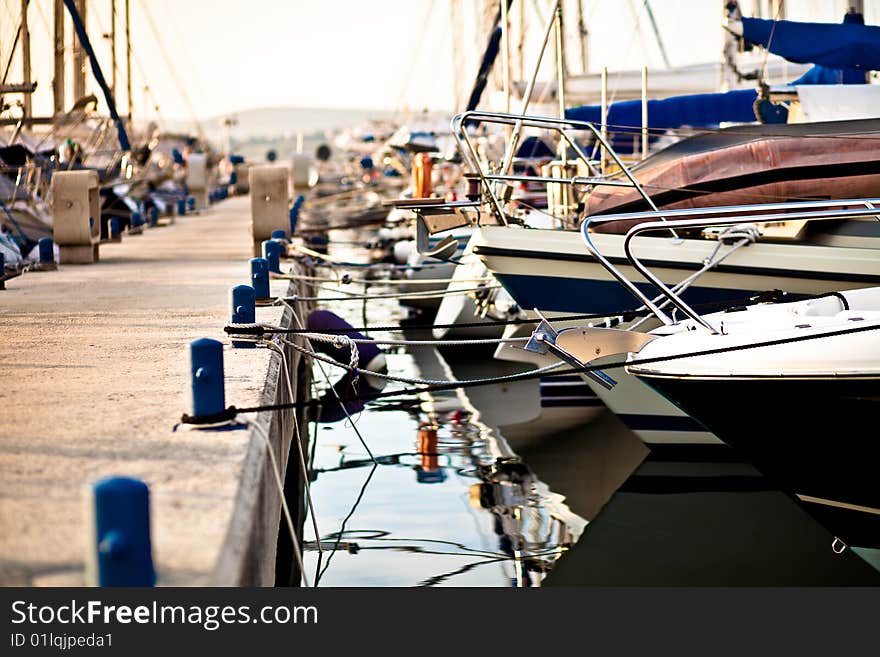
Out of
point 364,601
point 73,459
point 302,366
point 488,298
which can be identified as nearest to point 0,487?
point 73,459

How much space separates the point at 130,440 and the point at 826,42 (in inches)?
380

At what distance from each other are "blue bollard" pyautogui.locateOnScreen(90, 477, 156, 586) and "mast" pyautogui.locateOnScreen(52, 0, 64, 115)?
A: 30611 millimetres

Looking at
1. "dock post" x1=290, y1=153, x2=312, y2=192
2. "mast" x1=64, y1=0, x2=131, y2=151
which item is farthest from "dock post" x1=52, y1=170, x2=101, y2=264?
"dock post" x1=290, y1=153, x2=312, y2=192

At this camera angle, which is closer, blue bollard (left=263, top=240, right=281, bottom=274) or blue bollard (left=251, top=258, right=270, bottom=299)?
blue bollard (left=251, top=258, right=270, bottom=299)

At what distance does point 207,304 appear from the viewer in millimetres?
10172

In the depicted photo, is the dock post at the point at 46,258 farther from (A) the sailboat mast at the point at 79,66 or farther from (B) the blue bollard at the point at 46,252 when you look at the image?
(A) the sailboat mast at the point at 79,66

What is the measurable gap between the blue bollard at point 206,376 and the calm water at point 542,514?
1.79m

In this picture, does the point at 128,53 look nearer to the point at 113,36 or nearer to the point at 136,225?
the point at 113,36

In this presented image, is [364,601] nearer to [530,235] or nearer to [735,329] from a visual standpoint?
[735,329]

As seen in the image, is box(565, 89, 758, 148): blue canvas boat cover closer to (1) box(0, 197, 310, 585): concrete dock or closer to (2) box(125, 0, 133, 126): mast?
(1) box(0, 197, 310, 585): concrete dock

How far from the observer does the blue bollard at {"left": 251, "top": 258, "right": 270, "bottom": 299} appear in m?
9.83

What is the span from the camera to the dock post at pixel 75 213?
1431cm

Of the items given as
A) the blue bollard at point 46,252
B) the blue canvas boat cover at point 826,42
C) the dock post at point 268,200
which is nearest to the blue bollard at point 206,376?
the blue bollard at point 46,252

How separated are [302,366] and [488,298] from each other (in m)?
2.62
